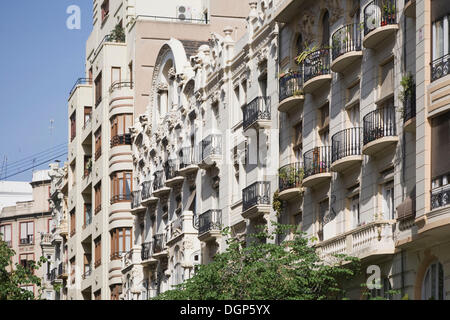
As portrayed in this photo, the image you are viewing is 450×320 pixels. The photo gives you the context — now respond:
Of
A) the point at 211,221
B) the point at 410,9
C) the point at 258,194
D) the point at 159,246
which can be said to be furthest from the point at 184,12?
the point at 410,9

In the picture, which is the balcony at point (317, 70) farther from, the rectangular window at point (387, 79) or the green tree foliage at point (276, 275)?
the green tree foliage at point (276, 275)

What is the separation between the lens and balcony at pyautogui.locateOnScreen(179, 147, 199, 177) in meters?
57.2

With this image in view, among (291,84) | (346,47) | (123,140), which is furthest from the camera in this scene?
(123,140)

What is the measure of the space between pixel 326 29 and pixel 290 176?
5.31m

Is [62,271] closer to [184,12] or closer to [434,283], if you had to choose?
[184,12]

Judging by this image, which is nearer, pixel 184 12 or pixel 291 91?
pixel 291 91

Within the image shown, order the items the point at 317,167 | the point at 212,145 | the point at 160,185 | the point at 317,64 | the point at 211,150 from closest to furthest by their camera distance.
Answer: the point at 317,167 → the point at 317,64 → the point at 211,150 → the point at 212,145 → the point at 160,185

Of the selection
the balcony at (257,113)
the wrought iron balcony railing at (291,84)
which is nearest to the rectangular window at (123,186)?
the balcony at (257,113)

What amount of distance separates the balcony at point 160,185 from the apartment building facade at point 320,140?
194mm

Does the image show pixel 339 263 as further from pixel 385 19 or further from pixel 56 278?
pixel 56 278

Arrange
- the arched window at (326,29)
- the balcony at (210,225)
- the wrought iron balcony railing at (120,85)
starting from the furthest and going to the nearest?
the wrought iron balcony railing at (120,85) < the balcony at (210,225) < the arched window at (326,29)

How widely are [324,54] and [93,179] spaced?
3997cm

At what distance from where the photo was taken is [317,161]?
136 feet

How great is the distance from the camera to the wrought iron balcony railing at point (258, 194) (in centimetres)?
4678
